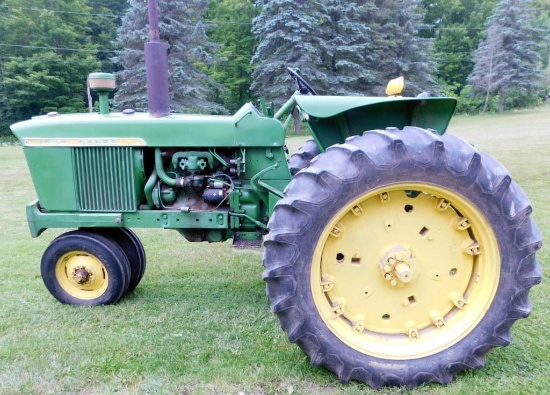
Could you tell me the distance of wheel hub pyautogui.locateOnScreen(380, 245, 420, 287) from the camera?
87.0 inches

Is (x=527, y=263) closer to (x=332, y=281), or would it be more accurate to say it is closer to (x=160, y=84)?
(x=332, y=281)

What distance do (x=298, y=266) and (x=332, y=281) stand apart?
28 centimetres

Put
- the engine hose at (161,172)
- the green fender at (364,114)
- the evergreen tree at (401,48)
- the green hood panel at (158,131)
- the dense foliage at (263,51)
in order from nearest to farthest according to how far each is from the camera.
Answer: the green fender at (364,114), the green hood panel at (158,131), the engine hose at (161,172), the dense foliage at (263,51), the evergreen tree at (401,48)

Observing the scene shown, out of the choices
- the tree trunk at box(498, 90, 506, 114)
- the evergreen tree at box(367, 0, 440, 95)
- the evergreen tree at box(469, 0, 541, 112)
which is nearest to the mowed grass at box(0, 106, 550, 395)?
the evergreen tree at box(367, 0, 440, 95)

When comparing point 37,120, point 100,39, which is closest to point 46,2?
point 100,39

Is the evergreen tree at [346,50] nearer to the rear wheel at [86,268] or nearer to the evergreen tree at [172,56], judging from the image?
the evergreen tree at [172,56]

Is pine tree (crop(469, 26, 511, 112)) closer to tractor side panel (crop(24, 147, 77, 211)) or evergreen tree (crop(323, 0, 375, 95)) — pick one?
evergreen tree (crop(323, 0, 375, 95))

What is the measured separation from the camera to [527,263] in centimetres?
205

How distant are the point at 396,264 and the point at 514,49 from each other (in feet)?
111

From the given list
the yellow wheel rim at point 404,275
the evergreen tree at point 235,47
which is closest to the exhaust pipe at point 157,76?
the yellow wheel rim at point 404,275

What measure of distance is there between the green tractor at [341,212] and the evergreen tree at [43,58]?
2671 centimetres

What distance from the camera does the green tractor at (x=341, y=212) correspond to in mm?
2012

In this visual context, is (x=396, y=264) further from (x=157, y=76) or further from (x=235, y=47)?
(x=235, y=47)

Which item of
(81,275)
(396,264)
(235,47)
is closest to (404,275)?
(396,264)
